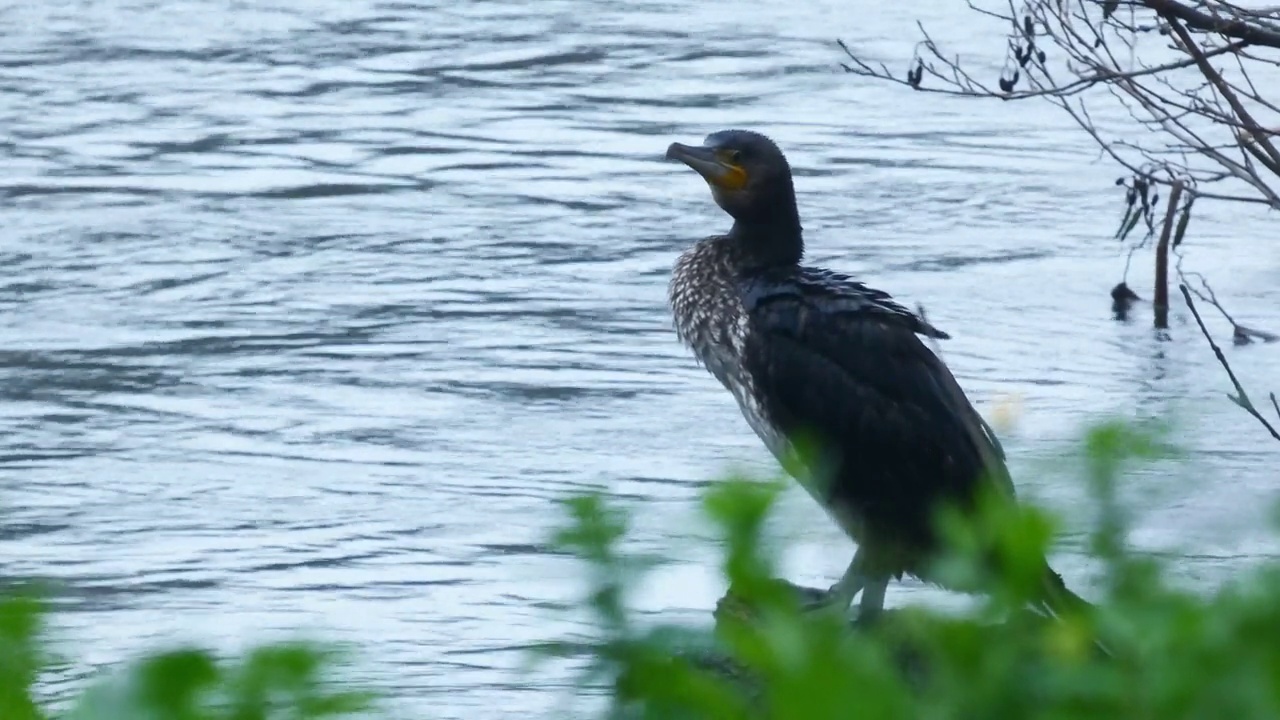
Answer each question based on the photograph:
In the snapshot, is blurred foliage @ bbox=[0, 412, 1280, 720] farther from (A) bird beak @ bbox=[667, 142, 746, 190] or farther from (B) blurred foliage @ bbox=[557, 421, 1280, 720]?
(A) bird beak @ bbox=[667, 142, 746, 190]

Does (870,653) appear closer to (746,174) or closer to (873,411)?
(873,411)

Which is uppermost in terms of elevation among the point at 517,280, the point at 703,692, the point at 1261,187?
the point at 703,692

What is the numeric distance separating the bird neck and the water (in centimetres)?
75

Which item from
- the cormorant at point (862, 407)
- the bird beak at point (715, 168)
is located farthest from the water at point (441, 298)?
the bird beak at point (715, 168)

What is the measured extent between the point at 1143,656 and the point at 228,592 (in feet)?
17.5

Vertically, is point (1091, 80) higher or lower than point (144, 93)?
higher

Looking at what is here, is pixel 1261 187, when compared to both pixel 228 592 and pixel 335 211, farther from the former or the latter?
pixel 335 211

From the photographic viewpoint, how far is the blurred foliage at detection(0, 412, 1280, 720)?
150 cm

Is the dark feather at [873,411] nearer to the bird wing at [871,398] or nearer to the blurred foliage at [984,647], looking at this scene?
the bird wing at [871,398]

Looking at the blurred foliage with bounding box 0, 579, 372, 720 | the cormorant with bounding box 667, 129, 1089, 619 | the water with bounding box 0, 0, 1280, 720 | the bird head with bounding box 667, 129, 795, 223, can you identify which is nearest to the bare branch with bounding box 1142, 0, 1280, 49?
the water with bounding box 0, 0, 1280, 720

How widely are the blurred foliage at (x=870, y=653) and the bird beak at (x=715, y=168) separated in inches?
163

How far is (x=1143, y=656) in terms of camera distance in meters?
1.52

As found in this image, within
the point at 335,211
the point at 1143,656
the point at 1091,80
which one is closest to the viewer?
the point at 1143,656

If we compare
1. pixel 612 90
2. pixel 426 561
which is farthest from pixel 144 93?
pixel 426 561
